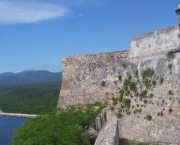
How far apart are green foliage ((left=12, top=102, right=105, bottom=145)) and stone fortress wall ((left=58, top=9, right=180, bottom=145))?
3.93ft

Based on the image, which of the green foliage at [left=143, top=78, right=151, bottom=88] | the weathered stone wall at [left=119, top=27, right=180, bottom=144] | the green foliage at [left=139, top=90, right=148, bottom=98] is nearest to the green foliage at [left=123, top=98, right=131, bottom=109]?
the weathered stone wall at [left=119, top=27, right=180, bottom=144]

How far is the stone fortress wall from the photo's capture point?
12.7 meters

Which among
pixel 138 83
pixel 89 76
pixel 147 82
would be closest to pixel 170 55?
pixel 147 82

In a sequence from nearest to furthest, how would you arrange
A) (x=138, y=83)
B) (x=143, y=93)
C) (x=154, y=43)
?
1. (x=154, y=43)
2. (x=143, y=93)
3. (x=138, y=83)

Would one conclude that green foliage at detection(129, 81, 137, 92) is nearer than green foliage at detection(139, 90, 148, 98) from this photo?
No

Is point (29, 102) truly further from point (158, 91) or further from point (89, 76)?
point (158, 91)

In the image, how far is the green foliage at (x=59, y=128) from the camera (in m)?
13.4

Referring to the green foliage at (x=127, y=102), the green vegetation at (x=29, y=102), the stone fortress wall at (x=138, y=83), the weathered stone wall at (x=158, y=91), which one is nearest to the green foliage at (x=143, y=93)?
the stone fortress wall at (x=138, y=83)

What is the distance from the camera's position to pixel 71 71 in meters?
18.7

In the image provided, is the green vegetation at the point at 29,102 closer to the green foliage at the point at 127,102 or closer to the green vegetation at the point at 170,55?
the green foliage at the point at 127,102

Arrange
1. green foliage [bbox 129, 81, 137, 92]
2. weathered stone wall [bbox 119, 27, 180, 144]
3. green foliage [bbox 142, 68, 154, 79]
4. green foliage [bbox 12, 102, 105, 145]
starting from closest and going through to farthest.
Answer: weathered stone wall [bbox 119, 27, 180, 144] → green foliage [bbox 12, 102, 105, 145] → green foliage [bbox 142, 68, 154, 79] → green foliage [bbox 129, 81, 137, 92]

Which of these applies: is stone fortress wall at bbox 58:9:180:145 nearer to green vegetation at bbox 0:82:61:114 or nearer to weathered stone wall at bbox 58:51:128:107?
weathered stone wall at bbox 58:51:128:107

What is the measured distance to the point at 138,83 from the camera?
48.7 feet

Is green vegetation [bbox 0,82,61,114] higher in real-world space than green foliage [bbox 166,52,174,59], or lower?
lower
